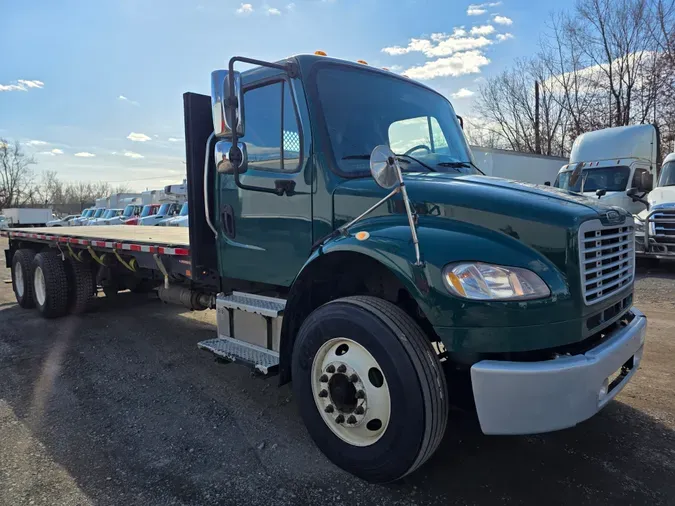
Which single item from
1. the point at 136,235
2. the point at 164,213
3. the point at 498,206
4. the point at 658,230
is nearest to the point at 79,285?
the point at 136,235

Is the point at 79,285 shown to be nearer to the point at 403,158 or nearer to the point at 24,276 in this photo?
the point at 24,276

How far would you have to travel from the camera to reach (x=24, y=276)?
7.59 meters

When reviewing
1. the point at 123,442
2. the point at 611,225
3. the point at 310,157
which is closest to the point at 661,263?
the point at 611,225

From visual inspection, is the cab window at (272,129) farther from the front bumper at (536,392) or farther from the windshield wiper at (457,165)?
the front bumper at (536,392)

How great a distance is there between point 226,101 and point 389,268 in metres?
1.44

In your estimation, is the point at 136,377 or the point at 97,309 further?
the point at 97,309

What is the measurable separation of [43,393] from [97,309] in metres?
3.70

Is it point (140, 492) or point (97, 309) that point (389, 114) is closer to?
point (140, 492)

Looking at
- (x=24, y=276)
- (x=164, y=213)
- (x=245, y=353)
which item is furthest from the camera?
(x=164, y=213)

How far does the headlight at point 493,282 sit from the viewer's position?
89.2 inches

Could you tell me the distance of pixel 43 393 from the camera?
415 cm

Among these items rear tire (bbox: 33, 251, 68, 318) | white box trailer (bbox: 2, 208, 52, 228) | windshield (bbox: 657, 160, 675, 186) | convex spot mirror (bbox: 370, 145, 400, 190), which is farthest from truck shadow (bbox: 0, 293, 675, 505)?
white box trailer (bbox: 2, 208, 52, 228)

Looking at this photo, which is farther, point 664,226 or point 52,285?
point 664,226

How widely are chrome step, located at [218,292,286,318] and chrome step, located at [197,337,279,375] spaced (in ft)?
0.90
